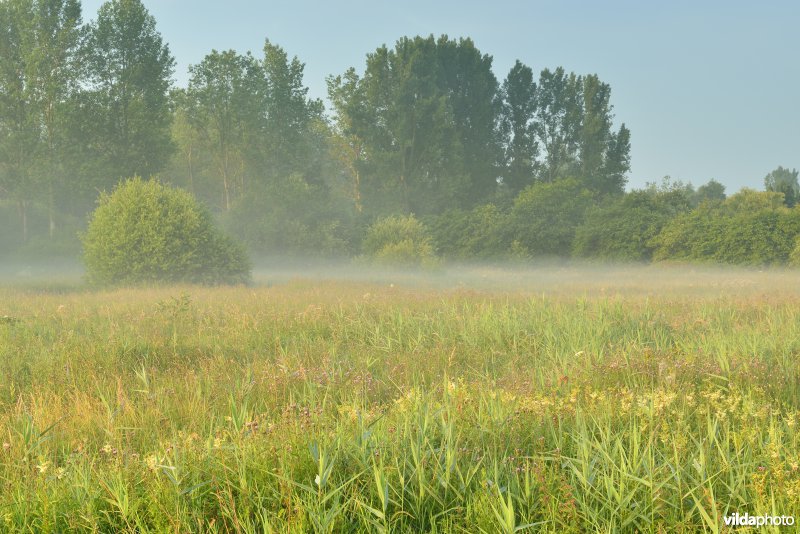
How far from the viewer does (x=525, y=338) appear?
262 inches

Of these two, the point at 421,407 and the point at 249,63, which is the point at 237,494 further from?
the point at 249,63

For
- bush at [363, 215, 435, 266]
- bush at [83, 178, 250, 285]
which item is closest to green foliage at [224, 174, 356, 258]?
bush at [363, 215, 435, 266]

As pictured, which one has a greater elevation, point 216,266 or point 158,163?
point 158,163

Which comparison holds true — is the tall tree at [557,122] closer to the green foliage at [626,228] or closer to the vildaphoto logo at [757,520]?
the green foliage at [626,228]

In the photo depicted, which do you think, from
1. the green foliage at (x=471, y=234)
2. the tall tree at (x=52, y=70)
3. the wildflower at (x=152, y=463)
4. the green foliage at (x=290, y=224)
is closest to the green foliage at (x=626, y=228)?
the green foliage at (x=471, y=234)

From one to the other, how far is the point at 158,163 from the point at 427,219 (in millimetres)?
18363

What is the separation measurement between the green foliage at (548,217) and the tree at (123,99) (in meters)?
23.0

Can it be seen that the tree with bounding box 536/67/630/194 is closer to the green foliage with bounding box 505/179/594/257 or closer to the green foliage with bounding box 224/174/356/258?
the green foliage with bounding box 505/179/594/257

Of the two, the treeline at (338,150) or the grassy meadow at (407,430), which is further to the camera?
the treeline at (338,150)

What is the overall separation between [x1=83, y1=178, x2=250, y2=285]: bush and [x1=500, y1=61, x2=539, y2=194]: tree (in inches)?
1479

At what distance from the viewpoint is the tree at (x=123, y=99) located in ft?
115

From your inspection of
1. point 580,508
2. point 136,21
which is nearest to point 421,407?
point 580,508

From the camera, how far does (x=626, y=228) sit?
3384 centimetres

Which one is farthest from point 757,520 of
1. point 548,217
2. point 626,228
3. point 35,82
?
point 35,82
